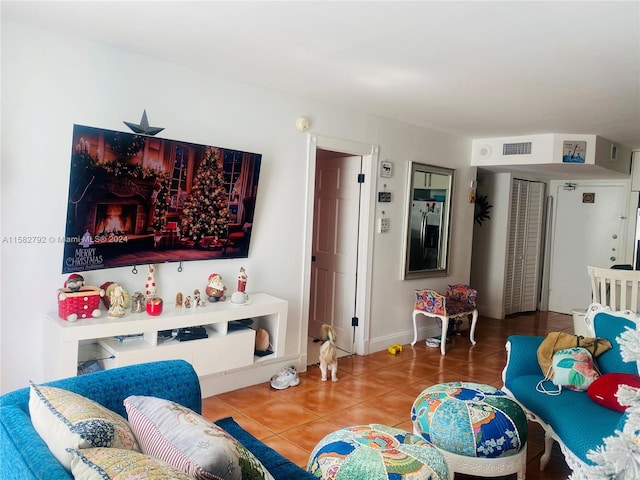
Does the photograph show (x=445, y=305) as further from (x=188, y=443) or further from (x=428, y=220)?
(x=188, y=443)

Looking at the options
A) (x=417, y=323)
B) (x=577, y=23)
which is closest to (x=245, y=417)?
(x=417, y=323)

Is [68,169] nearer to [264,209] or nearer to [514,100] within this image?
[264,209]

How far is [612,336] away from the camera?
283cm

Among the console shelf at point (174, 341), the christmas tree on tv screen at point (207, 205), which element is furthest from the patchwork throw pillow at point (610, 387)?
the christmas tree on tv screen at point (207, 205)

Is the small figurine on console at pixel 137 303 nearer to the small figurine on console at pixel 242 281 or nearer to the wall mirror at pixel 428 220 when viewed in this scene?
the small figurine on console at pixel 242 281

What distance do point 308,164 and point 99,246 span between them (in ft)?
6.01

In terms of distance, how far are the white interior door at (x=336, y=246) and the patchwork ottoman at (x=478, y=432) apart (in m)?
2.40

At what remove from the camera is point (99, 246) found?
2.91 meters

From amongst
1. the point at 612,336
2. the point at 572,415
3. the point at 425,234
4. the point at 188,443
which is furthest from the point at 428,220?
the point at 188,443

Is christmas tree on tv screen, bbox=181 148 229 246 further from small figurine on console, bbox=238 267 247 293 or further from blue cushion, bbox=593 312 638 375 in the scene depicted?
blue cushion, bbox=593 312 638 375

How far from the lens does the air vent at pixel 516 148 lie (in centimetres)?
532

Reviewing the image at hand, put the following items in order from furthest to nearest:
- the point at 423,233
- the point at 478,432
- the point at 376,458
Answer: the point at 423,233 → the point at 478,432 → the point at 376,458

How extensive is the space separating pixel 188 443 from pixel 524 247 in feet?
21.7

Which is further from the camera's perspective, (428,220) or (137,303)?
(428,220)
